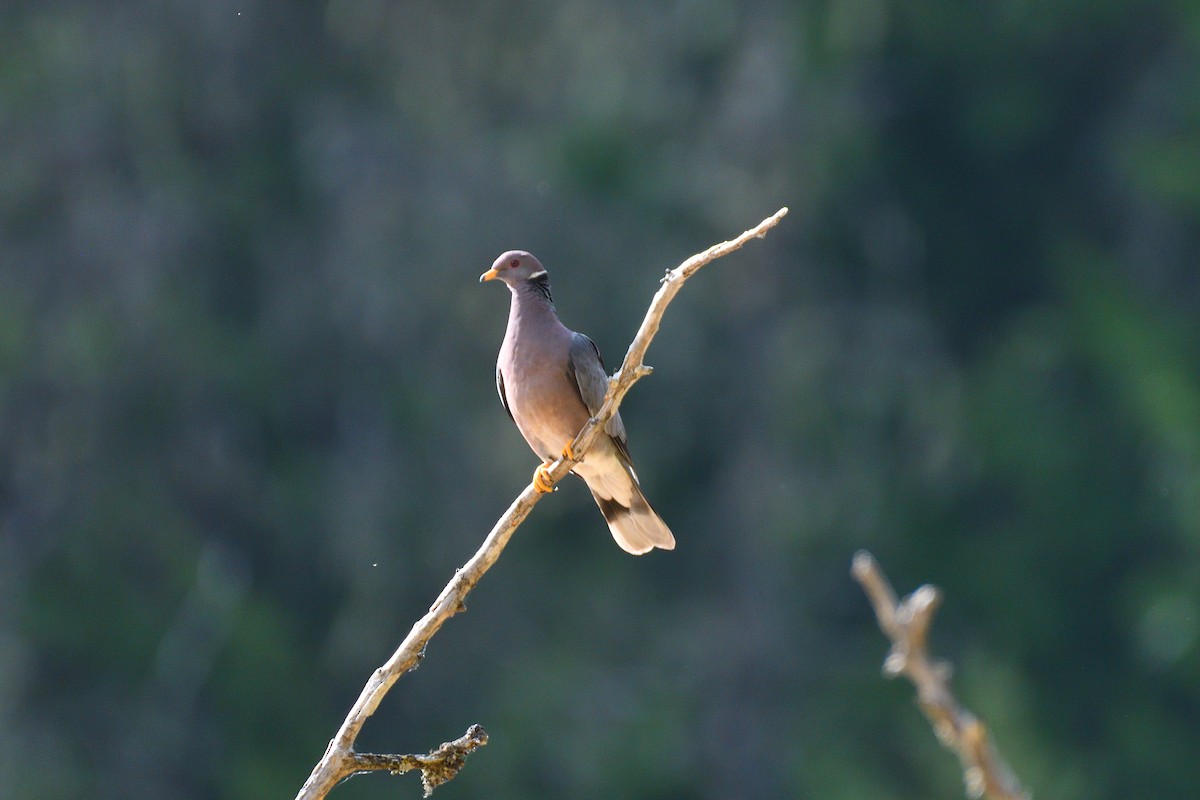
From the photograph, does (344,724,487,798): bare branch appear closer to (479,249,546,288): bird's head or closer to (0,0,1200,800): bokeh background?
(479,249,546,288): bird's head

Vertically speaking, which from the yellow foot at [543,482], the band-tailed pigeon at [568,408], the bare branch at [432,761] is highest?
the band-tailed pigeon at [568,408]

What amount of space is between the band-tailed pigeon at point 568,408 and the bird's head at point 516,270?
153 millimetres

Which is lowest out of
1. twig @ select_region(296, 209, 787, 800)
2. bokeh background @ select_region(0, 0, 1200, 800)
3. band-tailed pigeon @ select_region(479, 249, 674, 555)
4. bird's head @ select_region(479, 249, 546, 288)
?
twig @ select_region(296, 209, 787, 800)

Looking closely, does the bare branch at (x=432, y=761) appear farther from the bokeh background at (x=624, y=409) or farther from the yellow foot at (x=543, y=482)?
the bokeh background at (x=624, y=409)

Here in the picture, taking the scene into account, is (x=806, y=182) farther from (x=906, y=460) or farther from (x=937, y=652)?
(x=937, y=652)

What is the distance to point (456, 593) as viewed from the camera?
3.54 m

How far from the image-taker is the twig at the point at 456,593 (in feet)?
10.8

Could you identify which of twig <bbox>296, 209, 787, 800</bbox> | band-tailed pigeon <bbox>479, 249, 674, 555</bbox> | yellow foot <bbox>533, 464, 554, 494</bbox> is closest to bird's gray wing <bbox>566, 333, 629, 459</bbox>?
band-tailed pigeon <bbox>479, 249, 674, 555</bbox>

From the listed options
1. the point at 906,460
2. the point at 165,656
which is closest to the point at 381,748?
the point at 165,656

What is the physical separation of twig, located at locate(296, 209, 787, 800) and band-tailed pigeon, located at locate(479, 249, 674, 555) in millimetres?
1313

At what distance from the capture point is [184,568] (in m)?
15.0

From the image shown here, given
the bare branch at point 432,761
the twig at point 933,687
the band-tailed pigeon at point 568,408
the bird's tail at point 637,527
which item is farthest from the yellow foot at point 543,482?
the twig at point 933,687

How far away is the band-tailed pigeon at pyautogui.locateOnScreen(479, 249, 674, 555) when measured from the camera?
5434mm

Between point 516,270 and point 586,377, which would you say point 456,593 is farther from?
point 516,270
